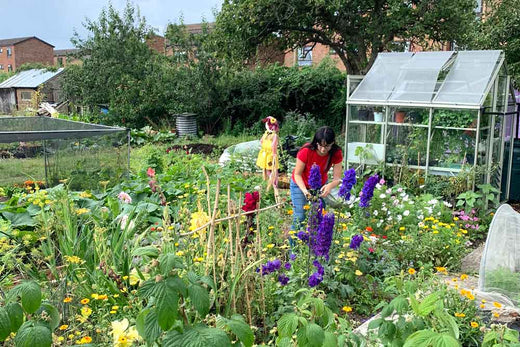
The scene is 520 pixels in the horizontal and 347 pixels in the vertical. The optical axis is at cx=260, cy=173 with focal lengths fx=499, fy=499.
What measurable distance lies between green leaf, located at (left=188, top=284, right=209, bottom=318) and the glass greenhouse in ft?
14.0

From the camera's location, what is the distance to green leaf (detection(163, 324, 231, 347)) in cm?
164

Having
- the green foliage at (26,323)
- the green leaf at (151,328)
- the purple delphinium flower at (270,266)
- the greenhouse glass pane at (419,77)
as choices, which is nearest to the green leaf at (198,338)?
the green leaf at (151,328)

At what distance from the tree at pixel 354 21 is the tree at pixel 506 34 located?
0.93 m

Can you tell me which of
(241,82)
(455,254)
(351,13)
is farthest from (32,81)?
(455,254)

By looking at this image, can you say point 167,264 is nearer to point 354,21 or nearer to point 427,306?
point 427,306

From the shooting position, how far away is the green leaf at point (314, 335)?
1.90 meters

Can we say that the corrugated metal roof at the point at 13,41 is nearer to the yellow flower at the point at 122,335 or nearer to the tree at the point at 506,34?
the tree at the point at 506,34

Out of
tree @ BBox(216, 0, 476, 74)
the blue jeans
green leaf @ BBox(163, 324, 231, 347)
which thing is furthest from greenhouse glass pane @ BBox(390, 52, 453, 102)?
green leaf @ BBox(163, 324, 231, 347)

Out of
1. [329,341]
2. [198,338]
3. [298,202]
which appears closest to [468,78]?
[298,202]

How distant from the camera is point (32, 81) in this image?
32.5 m

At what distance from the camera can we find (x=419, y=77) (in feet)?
27.4

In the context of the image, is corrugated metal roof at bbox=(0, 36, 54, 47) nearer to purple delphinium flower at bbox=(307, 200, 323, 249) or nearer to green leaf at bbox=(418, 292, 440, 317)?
purple delphinium flower at bbox=(307, 200, 323, 249)

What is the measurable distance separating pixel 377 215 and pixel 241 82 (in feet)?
43.3

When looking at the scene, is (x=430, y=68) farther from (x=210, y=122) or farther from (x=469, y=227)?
(x=210, y=122)
